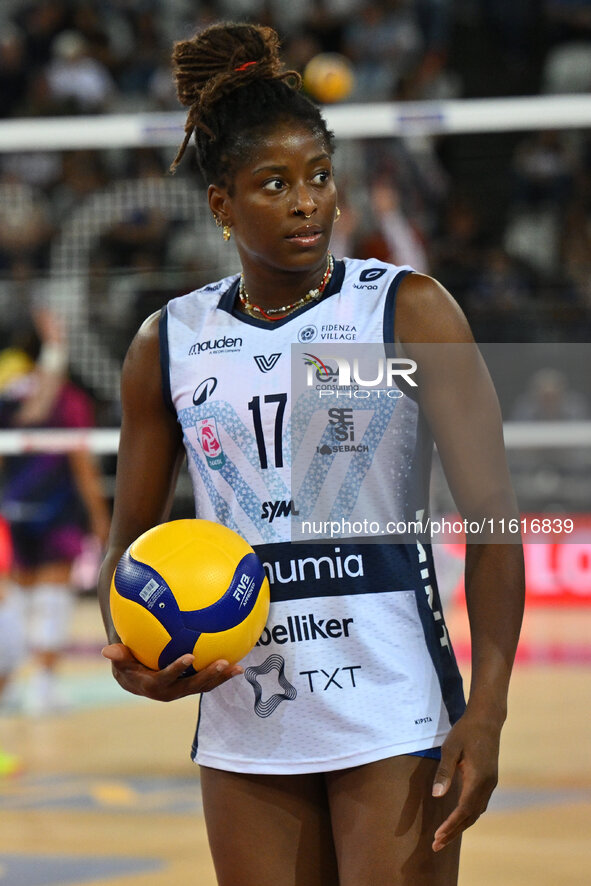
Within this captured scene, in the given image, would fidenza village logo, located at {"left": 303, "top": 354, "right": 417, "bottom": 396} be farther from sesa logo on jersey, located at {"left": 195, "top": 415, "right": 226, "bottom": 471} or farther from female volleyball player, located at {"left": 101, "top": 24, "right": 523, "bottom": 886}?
sesa logo on jersey, located at {"left": 195, "top": 415, "right": 226, "bottom": 471}

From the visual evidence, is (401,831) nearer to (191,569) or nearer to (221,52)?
(191,569)

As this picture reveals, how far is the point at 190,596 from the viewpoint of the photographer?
186cm

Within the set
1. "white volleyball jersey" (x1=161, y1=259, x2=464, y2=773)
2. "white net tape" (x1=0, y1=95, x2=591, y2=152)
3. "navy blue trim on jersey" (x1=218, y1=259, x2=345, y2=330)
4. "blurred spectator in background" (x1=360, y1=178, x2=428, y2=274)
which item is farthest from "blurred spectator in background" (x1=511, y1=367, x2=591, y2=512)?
"white volleyball jersey" (x1=161, y1=259, x2=464, y2=773)

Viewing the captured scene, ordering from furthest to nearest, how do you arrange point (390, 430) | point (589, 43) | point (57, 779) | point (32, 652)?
point (589, 43)
point (32, 652)
point (57, 779)
point (390, 430)

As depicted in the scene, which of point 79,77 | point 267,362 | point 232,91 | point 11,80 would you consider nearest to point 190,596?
point 267,362

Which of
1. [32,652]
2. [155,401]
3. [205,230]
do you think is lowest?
[32,652]

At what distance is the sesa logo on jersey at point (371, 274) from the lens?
6.66ft

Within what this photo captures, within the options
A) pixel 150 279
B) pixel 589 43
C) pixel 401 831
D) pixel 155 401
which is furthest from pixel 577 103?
pixel 589 43

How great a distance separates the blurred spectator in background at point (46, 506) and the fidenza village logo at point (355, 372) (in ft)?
16.4

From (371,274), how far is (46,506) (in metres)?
5.25

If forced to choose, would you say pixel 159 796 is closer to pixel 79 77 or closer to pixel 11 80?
pixel 79 77

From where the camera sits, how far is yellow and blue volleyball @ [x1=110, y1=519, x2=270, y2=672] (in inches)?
72.2

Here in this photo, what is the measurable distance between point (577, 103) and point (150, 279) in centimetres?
309

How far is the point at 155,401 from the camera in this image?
2117 mm
